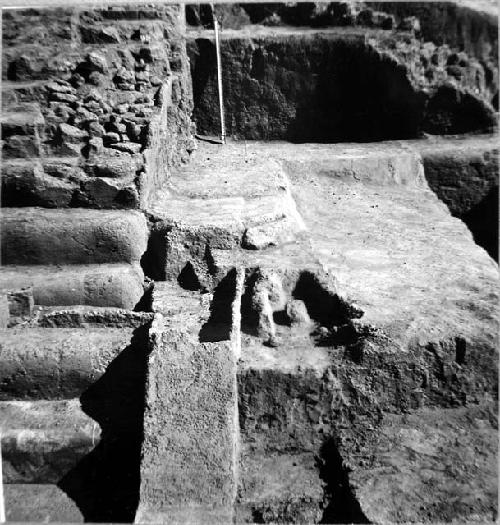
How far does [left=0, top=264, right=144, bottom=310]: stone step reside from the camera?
18.5 ft

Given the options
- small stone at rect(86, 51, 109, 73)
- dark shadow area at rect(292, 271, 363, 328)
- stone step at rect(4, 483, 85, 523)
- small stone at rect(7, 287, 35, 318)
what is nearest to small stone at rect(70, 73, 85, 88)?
small stone at rect(86, 51, 109, 73)

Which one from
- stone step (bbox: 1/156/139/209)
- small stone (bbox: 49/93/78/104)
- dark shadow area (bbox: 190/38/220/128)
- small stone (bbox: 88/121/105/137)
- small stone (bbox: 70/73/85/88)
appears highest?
dark shadow area (bbox: 190/38/220/128)

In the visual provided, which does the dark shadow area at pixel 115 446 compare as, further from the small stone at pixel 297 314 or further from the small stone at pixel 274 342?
the small stone at pixel 297 314

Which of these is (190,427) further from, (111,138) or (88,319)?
(111,138)

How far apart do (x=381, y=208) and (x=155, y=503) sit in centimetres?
475

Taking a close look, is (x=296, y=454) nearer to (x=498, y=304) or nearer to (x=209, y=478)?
(x=209, y=478)

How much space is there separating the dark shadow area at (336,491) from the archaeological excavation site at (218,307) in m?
0.01

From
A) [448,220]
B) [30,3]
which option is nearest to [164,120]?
[448,220]

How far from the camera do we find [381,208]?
7.86m

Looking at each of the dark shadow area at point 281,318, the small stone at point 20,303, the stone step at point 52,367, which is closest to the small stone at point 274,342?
the dark shadow area at point 281,318

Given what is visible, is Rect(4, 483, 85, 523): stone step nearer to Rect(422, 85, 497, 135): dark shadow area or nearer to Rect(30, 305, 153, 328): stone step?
Rect(30, 305, 153, 328): stone step

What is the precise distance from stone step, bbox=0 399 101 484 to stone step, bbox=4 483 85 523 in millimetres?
59

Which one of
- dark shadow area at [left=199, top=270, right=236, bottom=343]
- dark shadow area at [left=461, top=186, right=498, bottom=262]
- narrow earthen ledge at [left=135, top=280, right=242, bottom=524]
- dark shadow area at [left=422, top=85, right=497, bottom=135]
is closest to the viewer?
narrow earthen ledge at [left=135, top=280, right=242, bottom=524]

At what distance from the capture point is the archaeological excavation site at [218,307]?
433 centimetres
